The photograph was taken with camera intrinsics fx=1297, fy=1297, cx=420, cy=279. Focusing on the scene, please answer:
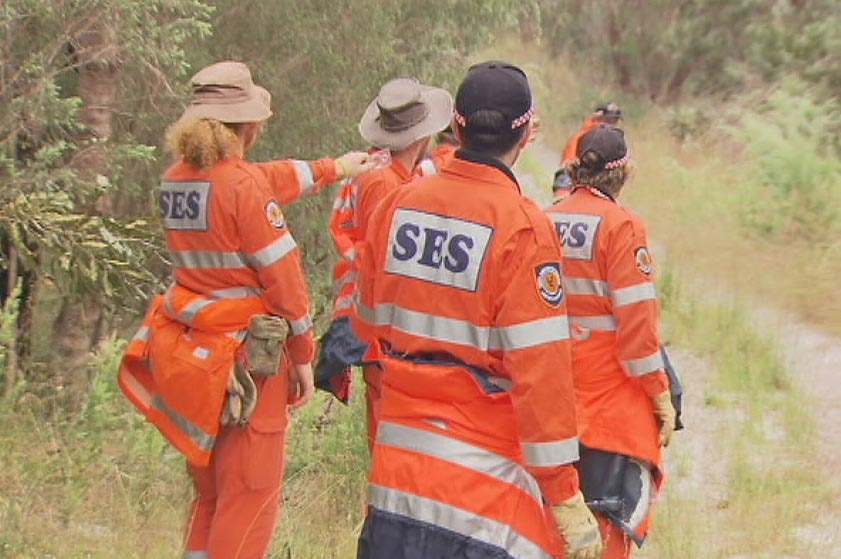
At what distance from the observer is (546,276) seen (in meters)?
3.19

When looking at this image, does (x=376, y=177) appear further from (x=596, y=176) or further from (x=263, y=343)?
(x=263, y=343)

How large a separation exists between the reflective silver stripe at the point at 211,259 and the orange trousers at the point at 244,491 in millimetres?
575

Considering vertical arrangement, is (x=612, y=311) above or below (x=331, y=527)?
above

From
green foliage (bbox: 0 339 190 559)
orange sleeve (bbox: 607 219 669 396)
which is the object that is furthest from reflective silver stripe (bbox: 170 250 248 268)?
orange sleeve (bbox: 607 219 669 396)

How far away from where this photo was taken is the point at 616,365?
4742 mm

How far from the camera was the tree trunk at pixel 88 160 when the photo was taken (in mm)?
7109

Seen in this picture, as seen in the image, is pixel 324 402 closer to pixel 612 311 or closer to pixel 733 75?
pixel 612 311

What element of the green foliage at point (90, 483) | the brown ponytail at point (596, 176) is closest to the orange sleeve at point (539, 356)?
the brown ponytail at point (596, 176)

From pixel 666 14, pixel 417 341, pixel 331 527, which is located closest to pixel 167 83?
pixel 331 527

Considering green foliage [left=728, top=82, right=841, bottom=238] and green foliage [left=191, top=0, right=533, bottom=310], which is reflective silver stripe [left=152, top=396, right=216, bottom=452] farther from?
green foliage [left=728, top=82, right=841, bottom=238]

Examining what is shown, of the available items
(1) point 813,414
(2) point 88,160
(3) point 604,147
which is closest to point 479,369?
(3) point 604,147

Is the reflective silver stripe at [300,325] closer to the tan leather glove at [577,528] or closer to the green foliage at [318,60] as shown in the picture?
the tan leather glove at [577,528]

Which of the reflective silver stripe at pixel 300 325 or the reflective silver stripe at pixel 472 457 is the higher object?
the reflective silver stripe at pixel 472 457

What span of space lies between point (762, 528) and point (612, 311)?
7.25 ft
